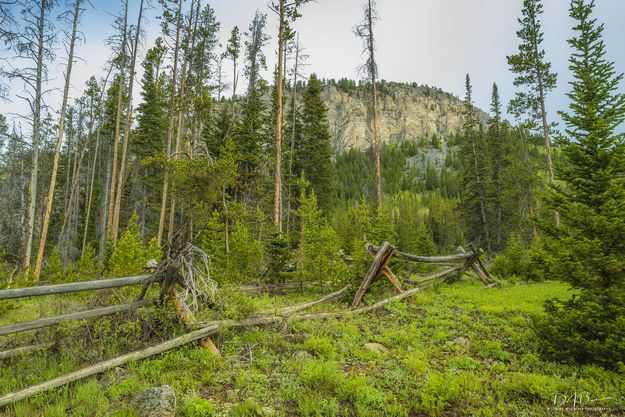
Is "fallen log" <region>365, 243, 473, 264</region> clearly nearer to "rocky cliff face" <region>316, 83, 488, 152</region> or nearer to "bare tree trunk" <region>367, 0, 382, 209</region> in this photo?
"bare tree trunk" <region>367, 0, 382, 209</region>

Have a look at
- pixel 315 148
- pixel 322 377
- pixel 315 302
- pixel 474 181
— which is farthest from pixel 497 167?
pixel 322 377

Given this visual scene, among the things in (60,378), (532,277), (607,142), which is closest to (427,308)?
(607,142)

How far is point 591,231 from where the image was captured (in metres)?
5.48

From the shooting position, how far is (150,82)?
2689cm

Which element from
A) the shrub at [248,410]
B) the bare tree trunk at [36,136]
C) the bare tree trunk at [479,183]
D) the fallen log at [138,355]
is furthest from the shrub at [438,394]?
the bare tree trunk at [479,183]

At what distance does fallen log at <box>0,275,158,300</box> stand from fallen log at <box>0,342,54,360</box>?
1489 millimetres

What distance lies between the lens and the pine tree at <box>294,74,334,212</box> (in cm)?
2775

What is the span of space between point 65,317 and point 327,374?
4.30m

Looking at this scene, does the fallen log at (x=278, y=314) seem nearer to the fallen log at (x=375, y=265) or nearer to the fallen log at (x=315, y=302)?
the fallen log at (x=315, y=302)

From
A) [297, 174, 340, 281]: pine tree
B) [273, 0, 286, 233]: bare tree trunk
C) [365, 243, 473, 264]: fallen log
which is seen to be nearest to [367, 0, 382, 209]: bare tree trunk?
[273, 0, 286, 233]: bare tree trunk

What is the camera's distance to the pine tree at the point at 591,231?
5.11 meters

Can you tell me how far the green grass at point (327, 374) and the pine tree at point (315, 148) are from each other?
21.3 m

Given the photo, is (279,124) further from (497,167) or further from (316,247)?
(497,167)

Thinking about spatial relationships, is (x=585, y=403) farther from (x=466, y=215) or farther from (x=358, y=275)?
(x=466, y=215)
